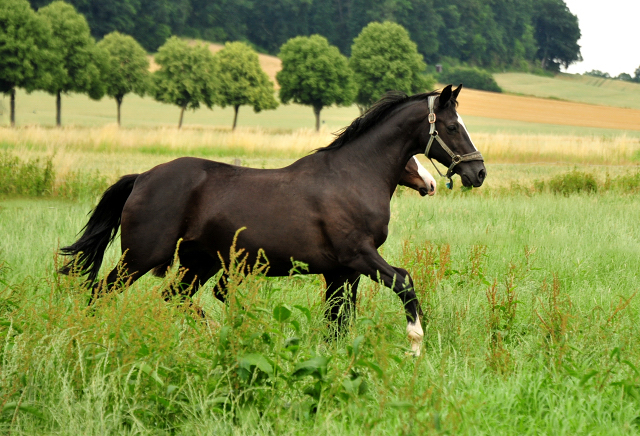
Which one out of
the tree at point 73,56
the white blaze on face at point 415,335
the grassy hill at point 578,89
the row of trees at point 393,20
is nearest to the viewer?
the white blaze on face at point 415,335

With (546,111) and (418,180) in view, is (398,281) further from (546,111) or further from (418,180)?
(546,111)

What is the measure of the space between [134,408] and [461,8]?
104 metres

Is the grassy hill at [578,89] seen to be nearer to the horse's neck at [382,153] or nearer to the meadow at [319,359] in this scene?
the meadow at [319,359]

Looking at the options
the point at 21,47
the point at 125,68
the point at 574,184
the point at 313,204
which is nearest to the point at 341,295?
the point at 313,204

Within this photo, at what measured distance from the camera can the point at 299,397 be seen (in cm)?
335

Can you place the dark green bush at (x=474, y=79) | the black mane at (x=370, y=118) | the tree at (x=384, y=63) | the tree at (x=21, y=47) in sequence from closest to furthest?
the black mane at (x=370, y=118) → the tree at (x=21, y=47) → the tree at (x=384, y=63) → the dark green bush at (x=474, y=79)

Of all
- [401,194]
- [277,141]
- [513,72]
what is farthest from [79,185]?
[513,72]

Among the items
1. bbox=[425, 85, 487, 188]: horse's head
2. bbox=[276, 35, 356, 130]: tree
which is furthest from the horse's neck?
bbox=[276, 35, 356, 130]: tree

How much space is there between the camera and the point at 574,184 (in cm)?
1406

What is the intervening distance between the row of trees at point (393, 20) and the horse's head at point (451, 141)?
82335 mm

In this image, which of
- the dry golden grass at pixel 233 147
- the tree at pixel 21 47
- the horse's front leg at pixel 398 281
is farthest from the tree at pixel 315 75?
the horse's front leg at pixel 398 281

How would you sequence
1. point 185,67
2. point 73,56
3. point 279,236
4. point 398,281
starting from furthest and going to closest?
1. point 185,67
2. point 73,56
3. point 279,236
4. point 398,281

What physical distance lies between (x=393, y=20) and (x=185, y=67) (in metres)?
46.9

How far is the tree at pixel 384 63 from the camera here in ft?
186
